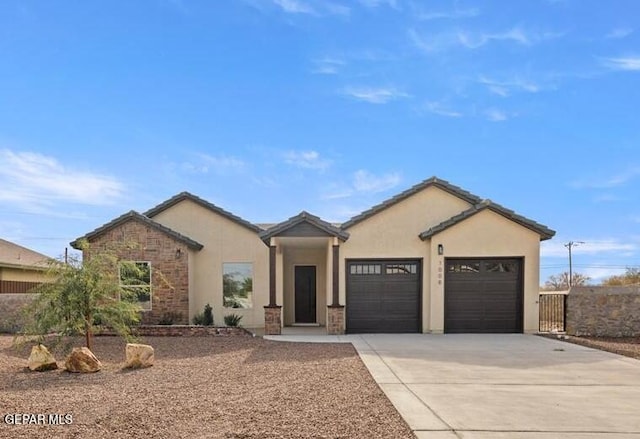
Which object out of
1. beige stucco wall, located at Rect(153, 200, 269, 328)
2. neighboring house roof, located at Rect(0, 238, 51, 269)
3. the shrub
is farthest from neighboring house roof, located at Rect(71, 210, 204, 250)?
neighboring house roof, located at Rect(0, 238, 51, 269)

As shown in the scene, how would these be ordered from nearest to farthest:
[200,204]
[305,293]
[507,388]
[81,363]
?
[507,388]
[81,363]
[200,204]
[305,293]

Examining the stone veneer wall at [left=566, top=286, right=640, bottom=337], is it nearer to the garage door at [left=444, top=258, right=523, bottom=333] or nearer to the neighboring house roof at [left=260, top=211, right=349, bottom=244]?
the garage door at [left=444, top=258, right=523, bottom=333]

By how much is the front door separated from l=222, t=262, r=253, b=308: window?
2032 millimetres

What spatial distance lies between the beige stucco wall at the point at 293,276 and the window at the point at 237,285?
1.58 metres

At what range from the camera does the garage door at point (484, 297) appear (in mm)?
15211

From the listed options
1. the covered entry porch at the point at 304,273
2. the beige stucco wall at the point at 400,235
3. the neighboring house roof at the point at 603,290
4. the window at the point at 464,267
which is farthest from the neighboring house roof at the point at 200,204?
the neighboring house roof at the point at 603,290

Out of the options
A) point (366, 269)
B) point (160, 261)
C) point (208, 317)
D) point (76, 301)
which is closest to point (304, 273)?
point (366, 269)

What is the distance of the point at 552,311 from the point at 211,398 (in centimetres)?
1375

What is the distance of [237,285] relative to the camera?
17594 mm

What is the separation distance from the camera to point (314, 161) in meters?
19.4

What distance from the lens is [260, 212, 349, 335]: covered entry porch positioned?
14891 millimetres

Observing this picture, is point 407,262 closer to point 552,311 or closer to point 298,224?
point 298,224

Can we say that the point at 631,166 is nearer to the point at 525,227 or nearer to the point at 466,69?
the point at 525,227

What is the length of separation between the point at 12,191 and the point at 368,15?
69.3 ft
